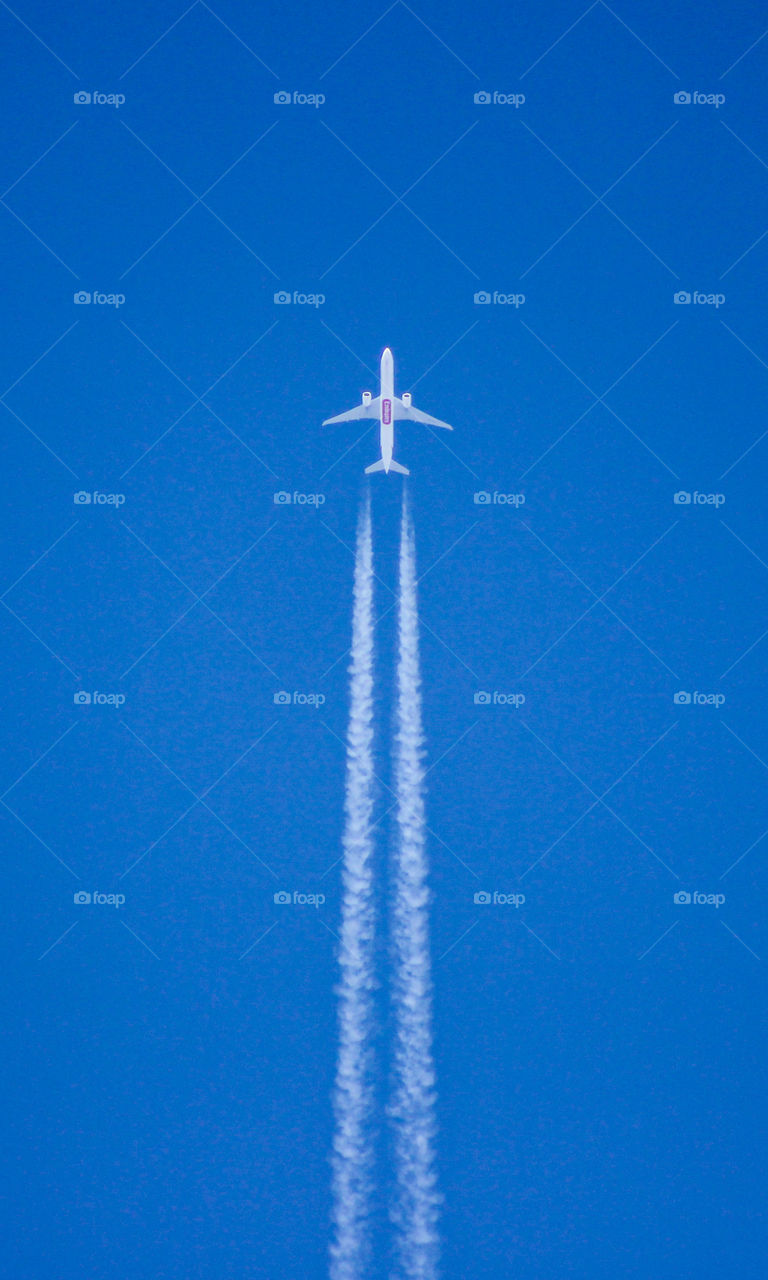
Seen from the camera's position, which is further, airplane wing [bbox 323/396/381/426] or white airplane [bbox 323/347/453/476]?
airplane wing [bbox 323/396/381/426]

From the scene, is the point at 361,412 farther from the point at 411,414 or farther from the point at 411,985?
the point at 411,985

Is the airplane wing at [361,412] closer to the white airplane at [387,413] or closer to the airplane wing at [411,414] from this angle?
the white airplane at [387,413]

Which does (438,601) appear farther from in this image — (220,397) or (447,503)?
(220,397)

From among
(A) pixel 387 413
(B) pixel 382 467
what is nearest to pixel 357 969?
(B) pixel 382 467

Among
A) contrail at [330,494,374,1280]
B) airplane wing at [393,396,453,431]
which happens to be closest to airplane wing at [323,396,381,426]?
airplane wing at [393,396,453,431]

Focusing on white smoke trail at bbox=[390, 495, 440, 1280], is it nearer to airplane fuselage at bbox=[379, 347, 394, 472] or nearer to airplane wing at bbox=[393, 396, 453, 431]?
airplane fuselage at bbox=[379, 347, 394, 472]

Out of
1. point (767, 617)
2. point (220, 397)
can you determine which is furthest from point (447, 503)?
point (767, 617)
